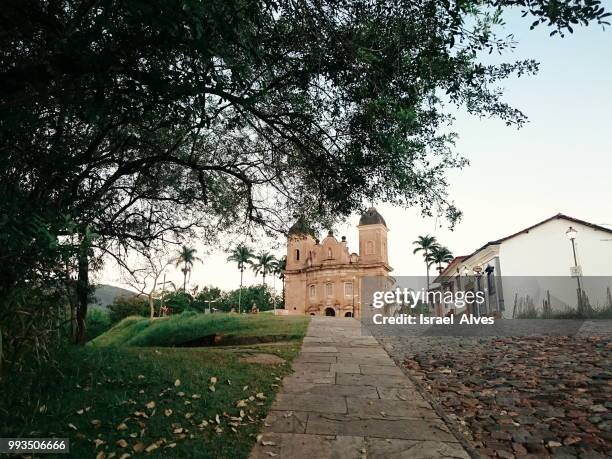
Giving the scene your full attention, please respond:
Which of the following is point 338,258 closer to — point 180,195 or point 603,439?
point 180,195

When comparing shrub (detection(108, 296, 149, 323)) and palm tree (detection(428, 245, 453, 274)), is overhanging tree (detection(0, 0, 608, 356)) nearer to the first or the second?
shrub (detection(108, 296, 149, 323))

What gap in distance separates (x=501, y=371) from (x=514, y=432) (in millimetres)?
3139

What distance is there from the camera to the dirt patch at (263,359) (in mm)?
8602

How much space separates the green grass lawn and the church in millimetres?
40801

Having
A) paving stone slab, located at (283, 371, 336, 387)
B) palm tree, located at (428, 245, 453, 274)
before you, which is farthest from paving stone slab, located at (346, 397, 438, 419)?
palm tree, located at (428, 245, 453, 274)

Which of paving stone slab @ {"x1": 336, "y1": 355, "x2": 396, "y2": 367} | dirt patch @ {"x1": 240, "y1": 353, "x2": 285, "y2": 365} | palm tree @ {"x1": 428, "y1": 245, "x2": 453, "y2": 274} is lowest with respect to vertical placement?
paving stone slab @ {"x1": 336, "y1": 355, "x2": 396, "y2": 367}

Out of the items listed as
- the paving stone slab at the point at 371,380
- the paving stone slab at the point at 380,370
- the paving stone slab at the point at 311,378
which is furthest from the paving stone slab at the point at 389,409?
the paving stone slab at the point at 380,370

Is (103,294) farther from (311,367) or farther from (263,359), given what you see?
(311,367)

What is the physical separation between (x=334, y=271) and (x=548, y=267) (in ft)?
97.5

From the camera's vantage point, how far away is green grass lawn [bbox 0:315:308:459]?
466cm

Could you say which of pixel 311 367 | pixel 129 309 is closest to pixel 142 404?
pixel 311 367

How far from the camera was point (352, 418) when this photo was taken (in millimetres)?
5414

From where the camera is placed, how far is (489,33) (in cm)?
546

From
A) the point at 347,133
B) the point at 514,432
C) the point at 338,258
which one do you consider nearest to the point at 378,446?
the point at 514,432
